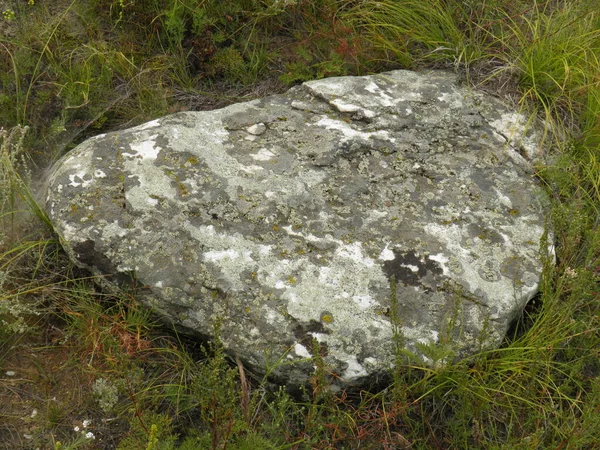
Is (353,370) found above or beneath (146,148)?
beneath

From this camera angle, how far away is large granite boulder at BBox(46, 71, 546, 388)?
2.58m

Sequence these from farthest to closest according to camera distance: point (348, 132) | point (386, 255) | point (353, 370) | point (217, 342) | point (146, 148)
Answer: point (348, 132), point (146, 148), point (386, 255), point (353, 370), point (217, 342)

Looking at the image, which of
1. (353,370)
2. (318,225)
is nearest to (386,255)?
(318,225)

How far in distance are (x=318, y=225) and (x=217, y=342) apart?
36.3 inches

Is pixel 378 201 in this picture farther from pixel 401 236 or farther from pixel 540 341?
pixel 540 341

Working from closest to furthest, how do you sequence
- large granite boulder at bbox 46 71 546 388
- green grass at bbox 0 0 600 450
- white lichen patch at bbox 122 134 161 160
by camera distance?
green grass at bbox 0 0 600 450 → large granite boulder at bbox 46 71 546 388 → white lichen patch at bbox 122 134 161 160

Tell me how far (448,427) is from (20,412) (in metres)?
1.81

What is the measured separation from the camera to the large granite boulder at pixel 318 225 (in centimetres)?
258

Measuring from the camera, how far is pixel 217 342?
212 centimetres

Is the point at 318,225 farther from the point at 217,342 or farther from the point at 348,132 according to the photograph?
the point at 217,342

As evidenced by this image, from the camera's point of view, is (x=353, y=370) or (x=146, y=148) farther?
(x=146, y=148)

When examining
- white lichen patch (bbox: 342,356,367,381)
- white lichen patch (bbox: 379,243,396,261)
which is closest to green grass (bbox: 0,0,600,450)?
white lichen patch (bbox: 342,356,367,381)

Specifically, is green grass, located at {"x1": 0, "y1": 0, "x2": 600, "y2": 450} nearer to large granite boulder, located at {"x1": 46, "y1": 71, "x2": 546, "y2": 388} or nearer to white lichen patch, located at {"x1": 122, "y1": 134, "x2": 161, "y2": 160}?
large granite boulder, located at {"x1": 46, "y1": 71, "x2": 546, "y2": 388}

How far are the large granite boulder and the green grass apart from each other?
0.51ft
